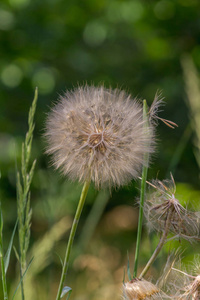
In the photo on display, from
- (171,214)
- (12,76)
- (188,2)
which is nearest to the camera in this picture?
(171,214)

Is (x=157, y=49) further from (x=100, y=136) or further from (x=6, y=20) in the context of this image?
(x=100, y=136)

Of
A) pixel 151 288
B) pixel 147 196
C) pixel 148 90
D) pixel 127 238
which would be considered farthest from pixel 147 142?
pixel 127 238

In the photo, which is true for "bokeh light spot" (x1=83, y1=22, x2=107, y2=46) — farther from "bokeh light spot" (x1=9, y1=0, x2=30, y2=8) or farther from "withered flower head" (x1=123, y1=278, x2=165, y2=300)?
"withered flower head" (x1=123, y1=278, x2=165, y2=300)

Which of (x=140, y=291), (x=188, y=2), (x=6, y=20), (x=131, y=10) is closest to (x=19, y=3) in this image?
(x=6, y=20)

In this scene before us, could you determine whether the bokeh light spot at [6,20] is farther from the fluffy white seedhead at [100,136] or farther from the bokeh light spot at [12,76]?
the fluffy white seedhead at [100,136]

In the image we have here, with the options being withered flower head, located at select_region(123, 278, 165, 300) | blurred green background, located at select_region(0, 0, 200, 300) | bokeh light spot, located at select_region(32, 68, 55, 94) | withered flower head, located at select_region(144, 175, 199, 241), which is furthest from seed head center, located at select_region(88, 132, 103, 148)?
bokeh light spot, located at select_region(32, 68, 55, 94)

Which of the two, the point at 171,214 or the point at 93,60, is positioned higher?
the point at 171,214
